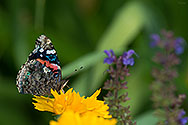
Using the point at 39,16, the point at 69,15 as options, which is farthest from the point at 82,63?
the point at 69,15

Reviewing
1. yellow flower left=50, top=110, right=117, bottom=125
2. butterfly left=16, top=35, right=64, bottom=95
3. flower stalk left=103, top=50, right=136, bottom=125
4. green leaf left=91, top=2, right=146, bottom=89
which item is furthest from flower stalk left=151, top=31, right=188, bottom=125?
green leaf left=91, top=2, right=146, bottom=89

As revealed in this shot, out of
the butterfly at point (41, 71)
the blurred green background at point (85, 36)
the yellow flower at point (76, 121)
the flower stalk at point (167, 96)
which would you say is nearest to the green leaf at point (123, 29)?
the blurred green background at point (85, 36)

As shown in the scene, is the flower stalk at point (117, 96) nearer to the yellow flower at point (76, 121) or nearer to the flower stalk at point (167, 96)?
the flower stalk at point (167, 96)

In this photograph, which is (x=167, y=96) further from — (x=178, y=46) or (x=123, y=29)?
(x=123, y=29)

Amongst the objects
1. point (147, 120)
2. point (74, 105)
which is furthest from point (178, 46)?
point (74, 105)

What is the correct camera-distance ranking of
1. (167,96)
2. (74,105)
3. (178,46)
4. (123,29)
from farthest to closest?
(123,29) → (178,46) → (167,96) → (74,105)

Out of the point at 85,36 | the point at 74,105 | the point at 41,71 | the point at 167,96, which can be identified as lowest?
the point at 74,105

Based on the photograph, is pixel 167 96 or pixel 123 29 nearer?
pixel 167 96
